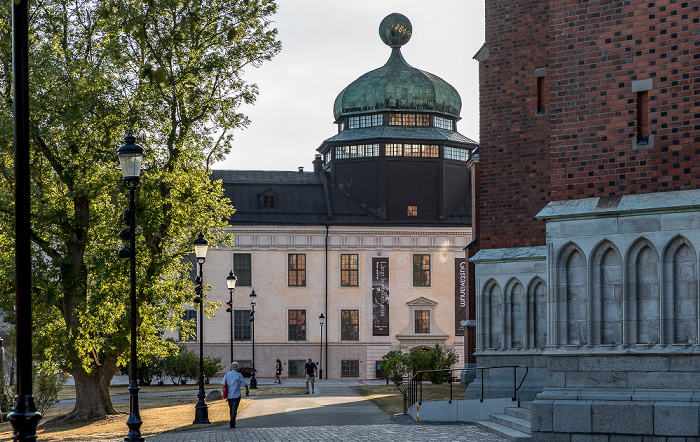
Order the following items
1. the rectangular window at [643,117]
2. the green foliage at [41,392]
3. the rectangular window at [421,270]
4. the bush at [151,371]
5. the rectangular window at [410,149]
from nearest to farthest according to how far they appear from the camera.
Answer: the rectangular window at [643,117], the green foliage at [41,392], the bush at [151,371], the rectangular window at [421,270], the rectangular window at [410,149]

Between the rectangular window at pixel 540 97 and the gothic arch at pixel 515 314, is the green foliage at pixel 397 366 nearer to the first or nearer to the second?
the gothic arch at pixel 515 314

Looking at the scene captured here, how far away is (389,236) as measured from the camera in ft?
203

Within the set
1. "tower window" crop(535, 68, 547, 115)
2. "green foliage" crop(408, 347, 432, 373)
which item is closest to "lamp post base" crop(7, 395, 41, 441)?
"tower window" crop(535, 68, 547, 115)

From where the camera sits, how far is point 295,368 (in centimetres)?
6091

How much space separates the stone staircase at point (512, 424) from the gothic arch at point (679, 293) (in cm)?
308

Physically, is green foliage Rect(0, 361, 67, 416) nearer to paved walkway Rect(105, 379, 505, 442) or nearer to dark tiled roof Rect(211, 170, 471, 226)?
paved walkway Rect(105, 379, 505, 442)

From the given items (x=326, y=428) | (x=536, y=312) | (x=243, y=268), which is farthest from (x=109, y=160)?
(x=243, y=268)

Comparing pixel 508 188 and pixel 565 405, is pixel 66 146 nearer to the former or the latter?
pixel 508 188

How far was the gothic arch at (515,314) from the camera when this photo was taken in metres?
21.7

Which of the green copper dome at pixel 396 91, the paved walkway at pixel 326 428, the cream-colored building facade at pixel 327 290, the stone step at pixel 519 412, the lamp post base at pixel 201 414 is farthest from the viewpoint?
the green copper dome at pixel 396 91

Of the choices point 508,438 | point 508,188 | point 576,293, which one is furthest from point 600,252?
point 508,188

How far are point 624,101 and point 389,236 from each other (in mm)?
47731

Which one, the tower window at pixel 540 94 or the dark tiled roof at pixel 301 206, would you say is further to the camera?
the dark tiled roof at pixel 301 206

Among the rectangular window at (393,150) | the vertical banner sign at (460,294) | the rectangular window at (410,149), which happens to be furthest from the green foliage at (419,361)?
the rectangular window at (410,149)
